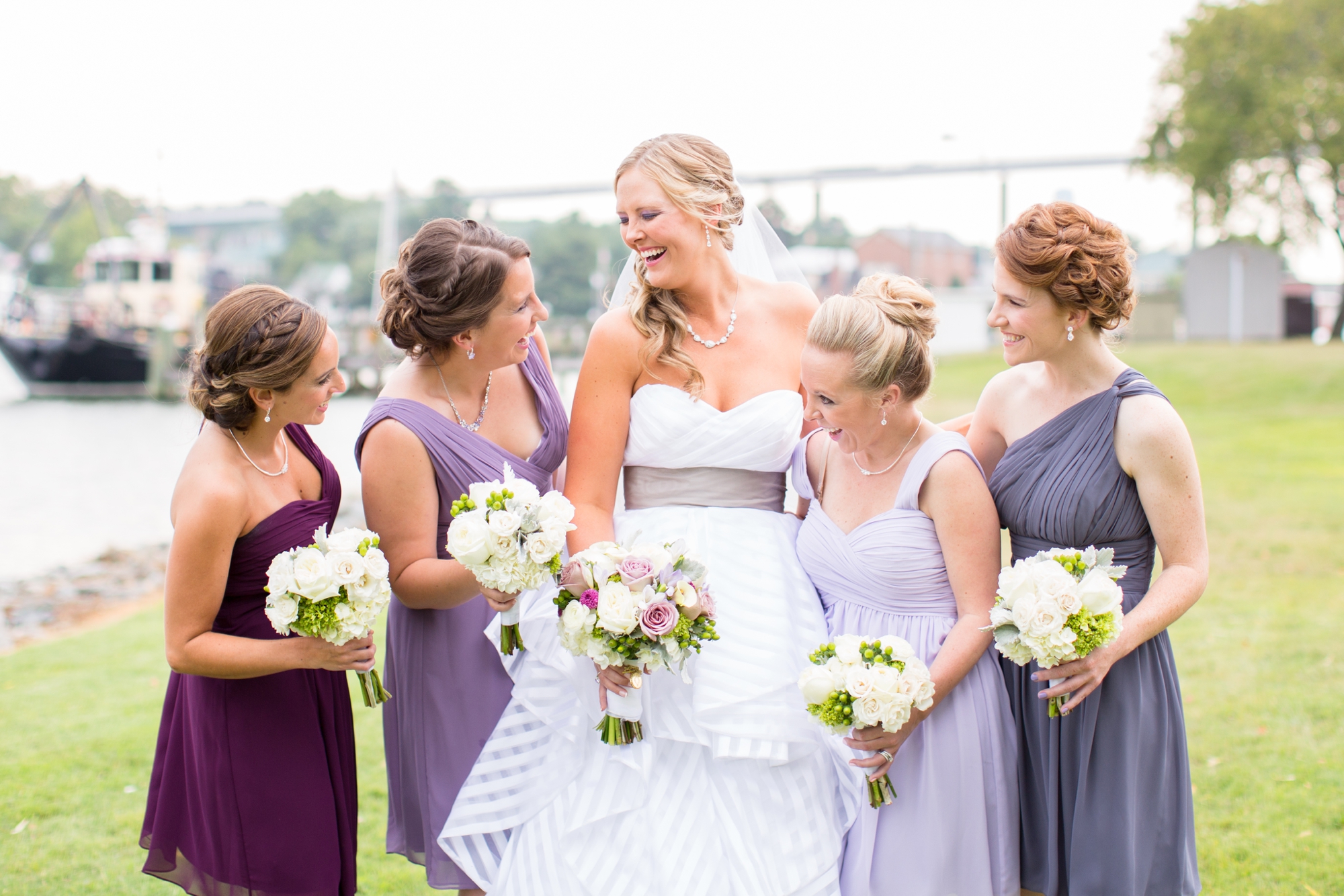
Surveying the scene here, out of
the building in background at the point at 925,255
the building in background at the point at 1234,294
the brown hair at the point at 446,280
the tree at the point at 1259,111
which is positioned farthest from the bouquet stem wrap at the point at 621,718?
the building in background at the point at 925,255

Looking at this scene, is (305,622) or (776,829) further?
(776,829)

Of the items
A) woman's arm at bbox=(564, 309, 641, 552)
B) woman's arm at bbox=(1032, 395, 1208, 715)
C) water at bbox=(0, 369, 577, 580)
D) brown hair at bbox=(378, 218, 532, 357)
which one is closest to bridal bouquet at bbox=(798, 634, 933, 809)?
woman's arm at bbox=(1032, 395, 1208, 715)

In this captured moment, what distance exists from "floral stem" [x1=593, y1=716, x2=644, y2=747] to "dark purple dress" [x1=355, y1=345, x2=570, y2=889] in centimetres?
69

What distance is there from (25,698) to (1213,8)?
42.1 meters

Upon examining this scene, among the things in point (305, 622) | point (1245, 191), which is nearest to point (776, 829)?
point (305, 622)

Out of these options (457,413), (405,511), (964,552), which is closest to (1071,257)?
(964,552)

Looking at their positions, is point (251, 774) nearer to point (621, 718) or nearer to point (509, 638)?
point (509, 638)

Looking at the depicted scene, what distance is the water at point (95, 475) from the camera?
20.4 metres

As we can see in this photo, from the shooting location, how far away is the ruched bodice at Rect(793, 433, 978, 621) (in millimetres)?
3129

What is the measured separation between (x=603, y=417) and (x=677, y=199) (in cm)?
80

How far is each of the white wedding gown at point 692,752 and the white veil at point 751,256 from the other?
2.28 ft

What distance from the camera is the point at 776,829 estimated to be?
3037mm

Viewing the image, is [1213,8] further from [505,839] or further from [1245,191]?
[505,839]

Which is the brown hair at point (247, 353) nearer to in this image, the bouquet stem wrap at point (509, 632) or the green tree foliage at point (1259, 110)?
the bouquet stem wrap at point (509, 632)
